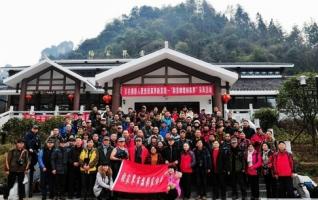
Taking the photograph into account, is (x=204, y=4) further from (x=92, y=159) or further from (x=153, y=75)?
(x=92, y=159)

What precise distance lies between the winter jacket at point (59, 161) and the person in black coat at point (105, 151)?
0.87m

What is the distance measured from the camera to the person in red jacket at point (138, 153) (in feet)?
30.1

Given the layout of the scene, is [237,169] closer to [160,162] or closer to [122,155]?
[160,162]

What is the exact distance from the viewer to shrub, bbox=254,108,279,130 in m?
18.0

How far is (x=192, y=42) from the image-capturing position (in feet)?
219

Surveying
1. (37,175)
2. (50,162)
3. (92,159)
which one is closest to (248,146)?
(92,159)

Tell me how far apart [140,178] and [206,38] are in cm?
6231

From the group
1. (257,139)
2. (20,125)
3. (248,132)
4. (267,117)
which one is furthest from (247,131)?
(20,125)

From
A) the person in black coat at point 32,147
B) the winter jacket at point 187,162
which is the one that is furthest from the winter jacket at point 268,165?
the person in black coat at point 32,147

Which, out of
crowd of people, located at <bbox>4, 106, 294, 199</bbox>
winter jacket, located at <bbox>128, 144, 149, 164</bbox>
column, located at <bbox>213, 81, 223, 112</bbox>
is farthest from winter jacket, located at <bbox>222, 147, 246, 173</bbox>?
column, located at <bbox>213, 81, 223, 112</bbox>

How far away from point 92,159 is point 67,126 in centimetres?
206

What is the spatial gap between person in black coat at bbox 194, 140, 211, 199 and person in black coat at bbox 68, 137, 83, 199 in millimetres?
2986

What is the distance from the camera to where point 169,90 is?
16.7 metres

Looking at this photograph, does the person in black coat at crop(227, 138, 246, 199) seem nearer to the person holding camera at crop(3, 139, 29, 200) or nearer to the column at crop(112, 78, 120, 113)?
the person holding camera at crop(3, 139, 29, 200)
